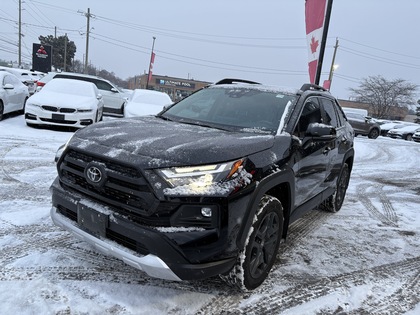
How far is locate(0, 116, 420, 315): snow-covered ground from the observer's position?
2.58 metres

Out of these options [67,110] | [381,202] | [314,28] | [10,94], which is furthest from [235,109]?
[10,94]

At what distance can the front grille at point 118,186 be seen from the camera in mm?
2318

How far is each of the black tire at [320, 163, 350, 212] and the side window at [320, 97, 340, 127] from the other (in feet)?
2.61

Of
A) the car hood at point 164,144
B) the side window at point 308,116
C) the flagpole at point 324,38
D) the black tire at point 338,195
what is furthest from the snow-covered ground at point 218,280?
the flagpole at point 324,38

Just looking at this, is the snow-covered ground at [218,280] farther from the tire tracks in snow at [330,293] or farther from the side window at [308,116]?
the side window at [308,116]

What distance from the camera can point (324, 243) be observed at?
162 inches

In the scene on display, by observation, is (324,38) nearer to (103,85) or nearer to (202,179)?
(202,179)

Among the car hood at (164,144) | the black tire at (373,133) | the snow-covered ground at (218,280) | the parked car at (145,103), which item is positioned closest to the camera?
the car hood at (164,144)

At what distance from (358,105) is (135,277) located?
7888 cm

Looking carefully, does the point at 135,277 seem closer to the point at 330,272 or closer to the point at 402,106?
the point at 330,272

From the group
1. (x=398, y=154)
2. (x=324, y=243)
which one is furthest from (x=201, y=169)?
(x=398, y=154)

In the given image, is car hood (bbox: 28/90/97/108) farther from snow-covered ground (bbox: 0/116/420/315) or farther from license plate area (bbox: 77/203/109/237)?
license plate area (bbox: 77/203/109/237)

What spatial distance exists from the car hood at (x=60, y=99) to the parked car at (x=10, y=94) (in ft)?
4.33

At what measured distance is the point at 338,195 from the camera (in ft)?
17.3
